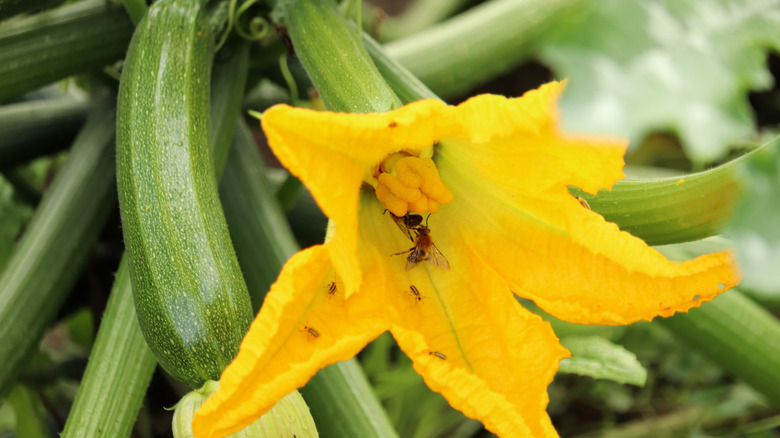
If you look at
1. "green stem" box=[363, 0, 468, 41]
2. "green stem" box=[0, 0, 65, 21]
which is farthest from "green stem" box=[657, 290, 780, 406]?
"green stem" box=[363, 0, 468, 41]

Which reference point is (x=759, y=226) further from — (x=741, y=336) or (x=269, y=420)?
(x=741, y=336)

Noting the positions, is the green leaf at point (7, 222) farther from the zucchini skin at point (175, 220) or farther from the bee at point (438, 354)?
the bee at point (438, 354)

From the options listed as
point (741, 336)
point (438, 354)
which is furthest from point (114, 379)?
point (741, 336)

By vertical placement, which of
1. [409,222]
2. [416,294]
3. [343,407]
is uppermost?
[409,222]

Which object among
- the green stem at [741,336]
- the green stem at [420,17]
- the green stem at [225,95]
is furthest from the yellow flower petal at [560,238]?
the green stem at [420,17]

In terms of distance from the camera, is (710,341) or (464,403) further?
(710,341)

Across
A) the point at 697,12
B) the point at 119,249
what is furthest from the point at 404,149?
the point at 119,249

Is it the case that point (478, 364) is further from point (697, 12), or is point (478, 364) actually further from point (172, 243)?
point (697, 12)
